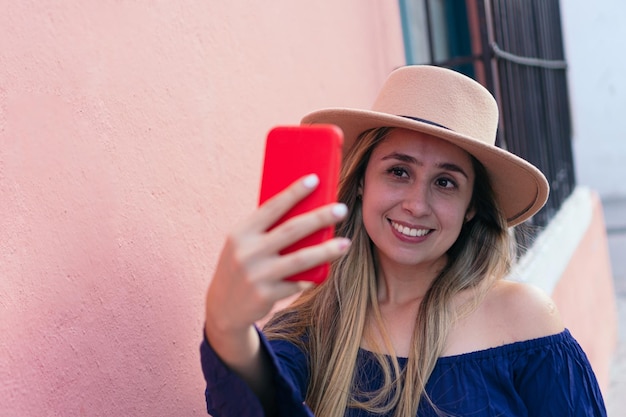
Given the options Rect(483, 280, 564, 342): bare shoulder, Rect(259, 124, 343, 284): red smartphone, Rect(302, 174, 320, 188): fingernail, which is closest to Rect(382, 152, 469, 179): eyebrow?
Rect(483, 280, 564, 342): bare shoulder

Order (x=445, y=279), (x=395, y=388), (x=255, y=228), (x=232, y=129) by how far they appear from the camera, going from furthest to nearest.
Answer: (x=232, y=129) < (x=445, y=279) < (x=395, y=388) < (x=255, y=228)

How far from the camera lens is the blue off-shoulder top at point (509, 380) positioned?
1.95m

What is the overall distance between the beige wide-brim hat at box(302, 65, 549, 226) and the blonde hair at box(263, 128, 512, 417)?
66 millimetres

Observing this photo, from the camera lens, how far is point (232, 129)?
7.80 feet

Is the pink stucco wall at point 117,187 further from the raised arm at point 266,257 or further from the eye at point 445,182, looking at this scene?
the eye at point 445,182

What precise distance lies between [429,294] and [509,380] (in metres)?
0.30

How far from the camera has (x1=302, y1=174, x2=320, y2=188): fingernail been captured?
4.09ft

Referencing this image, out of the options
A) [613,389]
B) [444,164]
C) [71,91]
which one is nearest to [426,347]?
[444,164]

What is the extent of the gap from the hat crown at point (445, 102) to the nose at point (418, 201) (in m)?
0.17

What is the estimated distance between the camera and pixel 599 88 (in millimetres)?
13844

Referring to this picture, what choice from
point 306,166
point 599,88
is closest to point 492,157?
point 306,166

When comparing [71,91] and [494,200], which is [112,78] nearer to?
[71,91]

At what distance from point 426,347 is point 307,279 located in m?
0.85

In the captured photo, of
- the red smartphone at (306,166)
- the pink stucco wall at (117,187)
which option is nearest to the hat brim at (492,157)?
the pink stucco wall at (117,187)
